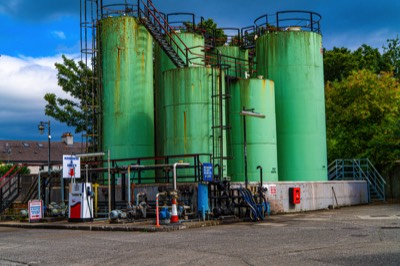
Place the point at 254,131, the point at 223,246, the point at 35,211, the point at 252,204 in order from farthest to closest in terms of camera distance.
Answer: the point at 254,131
the point at 35,211
the point at 252,204
the point at 223,246

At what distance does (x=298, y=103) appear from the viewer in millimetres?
30594

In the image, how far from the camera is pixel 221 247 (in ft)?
41.9

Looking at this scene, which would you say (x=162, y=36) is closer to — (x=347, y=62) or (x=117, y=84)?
(x=117, y=84)

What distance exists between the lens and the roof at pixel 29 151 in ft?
276

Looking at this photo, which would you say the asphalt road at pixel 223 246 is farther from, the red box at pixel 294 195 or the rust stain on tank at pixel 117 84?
the rust stain on tank at pixel 117 84

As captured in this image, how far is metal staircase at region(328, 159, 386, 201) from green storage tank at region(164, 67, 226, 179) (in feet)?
42.6

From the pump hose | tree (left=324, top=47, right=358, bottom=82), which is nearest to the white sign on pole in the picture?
the pump hose

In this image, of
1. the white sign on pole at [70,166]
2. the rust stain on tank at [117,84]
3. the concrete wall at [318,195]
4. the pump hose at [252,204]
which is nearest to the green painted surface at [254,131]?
the concrete wall at [318,195]

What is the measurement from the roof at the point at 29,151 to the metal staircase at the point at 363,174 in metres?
58.0

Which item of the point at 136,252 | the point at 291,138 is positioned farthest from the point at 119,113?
the point at 136,252

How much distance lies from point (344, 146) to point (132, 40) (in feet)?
57.5

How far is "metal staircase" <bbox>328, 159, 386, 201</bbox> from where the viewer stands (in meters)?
34.0

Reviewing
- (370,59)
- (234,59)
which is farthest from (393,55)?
(234,59)

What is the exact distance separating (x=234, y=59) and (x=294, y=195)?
1152cm
